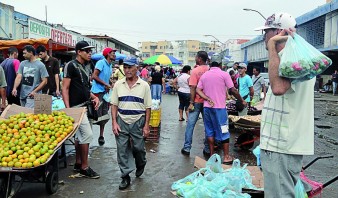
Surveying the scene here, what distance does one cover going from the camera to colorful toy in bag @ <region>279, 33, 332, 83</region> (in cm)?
249

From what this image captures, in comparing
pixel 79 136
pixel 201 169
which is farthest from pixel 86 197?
pixel 201 169

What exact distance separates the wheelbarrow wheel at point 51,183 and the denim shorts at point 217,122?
3014mm

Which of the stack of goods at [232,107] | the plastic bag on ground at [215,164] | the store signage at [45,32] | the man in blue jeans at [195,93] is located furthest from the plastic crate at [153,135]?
the store signage at [45,32]

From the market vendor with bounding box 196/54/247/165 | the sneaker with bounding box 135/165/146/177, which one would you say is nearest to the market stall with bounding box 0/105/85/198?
the sneaker with bounding box 135/165/146/177

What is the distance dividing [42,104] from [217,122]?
3105 millimetres

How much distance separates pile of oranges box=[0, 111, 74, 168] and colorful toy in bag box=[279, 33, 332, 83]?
3.16 metres

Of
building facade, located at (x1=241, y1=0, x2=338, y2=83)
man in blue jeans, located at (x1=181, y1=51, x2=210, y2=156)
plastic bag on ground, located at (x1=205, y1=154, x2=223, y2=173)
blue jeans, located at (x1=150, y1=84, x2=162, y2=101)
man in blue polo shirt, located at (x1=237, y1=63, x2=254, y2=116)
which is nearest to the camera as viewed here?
plastic bag on ground, located at (x1=205, y1=154, x2=223, y2=173)

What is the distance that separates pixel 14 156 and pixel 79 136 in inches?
49.6

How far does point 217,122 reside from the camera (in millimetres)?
6566

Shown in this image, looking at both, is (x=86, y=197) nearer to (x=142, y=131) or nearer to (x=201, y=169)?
(x=142, y=131)

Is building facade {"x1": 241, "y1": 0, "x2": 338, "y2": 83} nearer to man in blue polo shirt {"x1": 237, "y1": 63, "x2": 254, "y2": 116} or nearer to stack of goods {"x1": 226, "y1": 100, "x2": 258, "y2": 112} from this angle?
stack of goods {"x1": 226, "y1": 100, "x2": 258, "y2": 112}

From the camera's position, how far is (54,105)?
6.82 meters

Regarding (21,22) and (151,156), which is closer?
(151,156)

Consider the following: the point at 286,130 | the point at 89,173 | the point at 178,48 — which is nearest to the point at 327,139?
the point at 89,173
